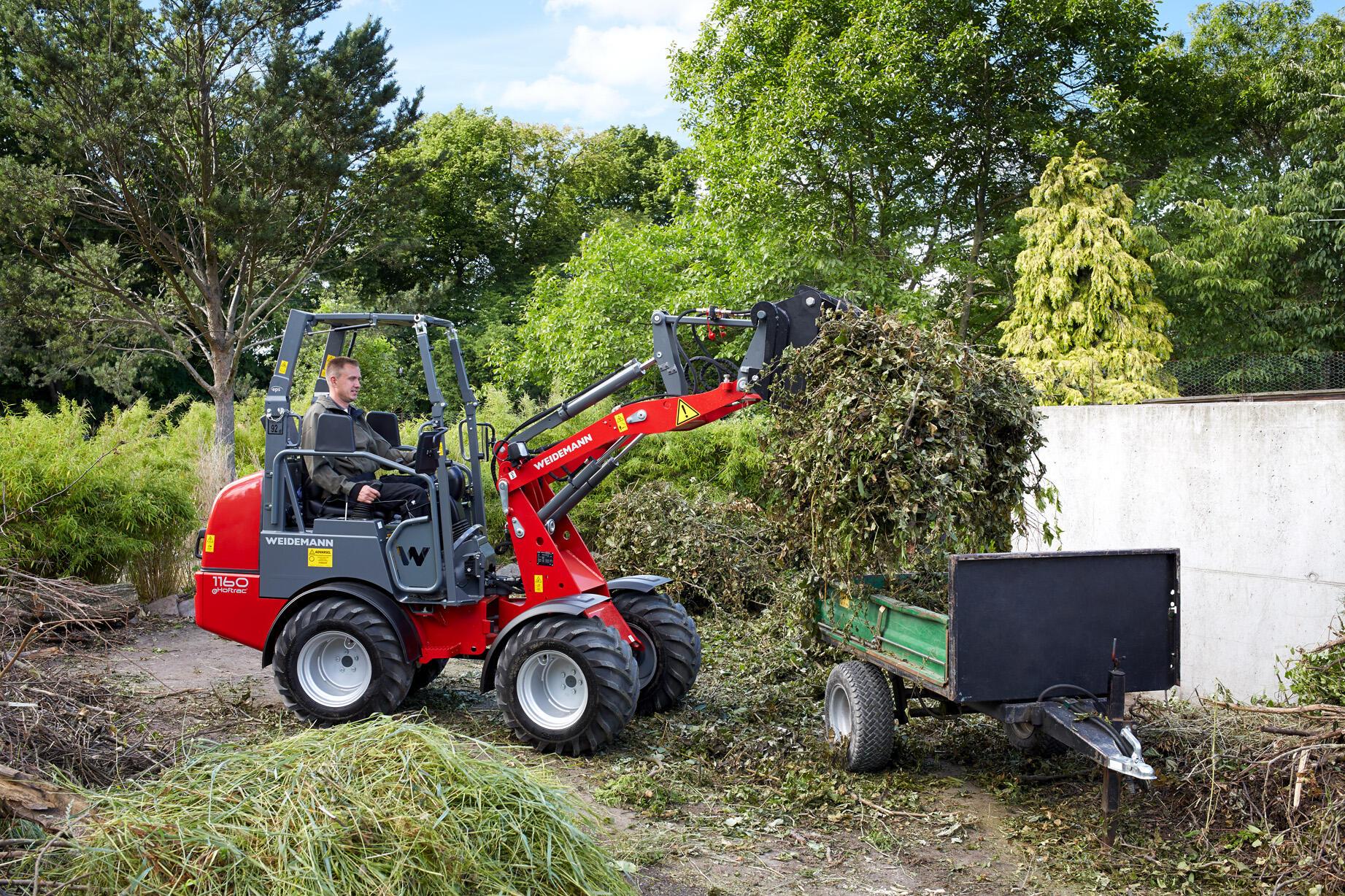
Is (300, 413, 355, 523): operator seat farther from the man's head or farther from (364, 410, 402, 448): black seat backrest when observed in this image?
(364, 410, 402, 448): black seat backrest

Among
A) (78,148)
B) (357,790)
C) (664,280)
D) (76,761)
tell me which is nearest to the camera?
(357,790)

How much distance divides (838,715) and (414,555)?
287 cm

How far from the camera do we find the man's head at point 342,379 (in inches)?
261

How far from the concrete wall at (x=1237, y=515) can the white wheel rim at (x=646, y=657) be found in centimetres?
373

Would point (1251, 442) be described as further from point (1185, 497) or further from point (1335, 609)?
point (1335, 609)

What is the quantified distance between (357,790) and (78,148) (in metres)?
14.1

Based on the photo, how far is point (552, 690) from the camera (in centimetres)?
628

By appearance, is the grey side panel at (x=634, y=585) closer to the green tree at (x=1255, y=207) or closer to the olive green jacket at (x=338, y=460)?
the olive green jacket at (x=338, y=460)

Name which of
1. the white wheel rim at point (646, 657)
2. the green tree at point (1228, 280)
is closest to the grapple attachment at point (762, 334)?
the white wheel rim at point (646, 657)

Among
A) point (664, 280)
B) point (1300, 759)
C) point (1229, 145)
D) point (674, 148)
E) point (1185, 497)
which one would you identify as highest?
point (674, 148)

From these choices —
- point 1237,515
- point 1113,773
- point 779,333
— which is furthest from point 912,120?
point 1113,773

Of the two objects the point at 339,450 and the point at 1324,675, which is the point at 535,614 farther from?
the point at 1324,675

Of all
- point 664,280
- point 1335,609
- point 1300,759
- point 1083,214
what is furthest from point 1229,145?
point 1300,759

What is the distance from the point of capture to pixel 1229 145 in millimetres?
24672
